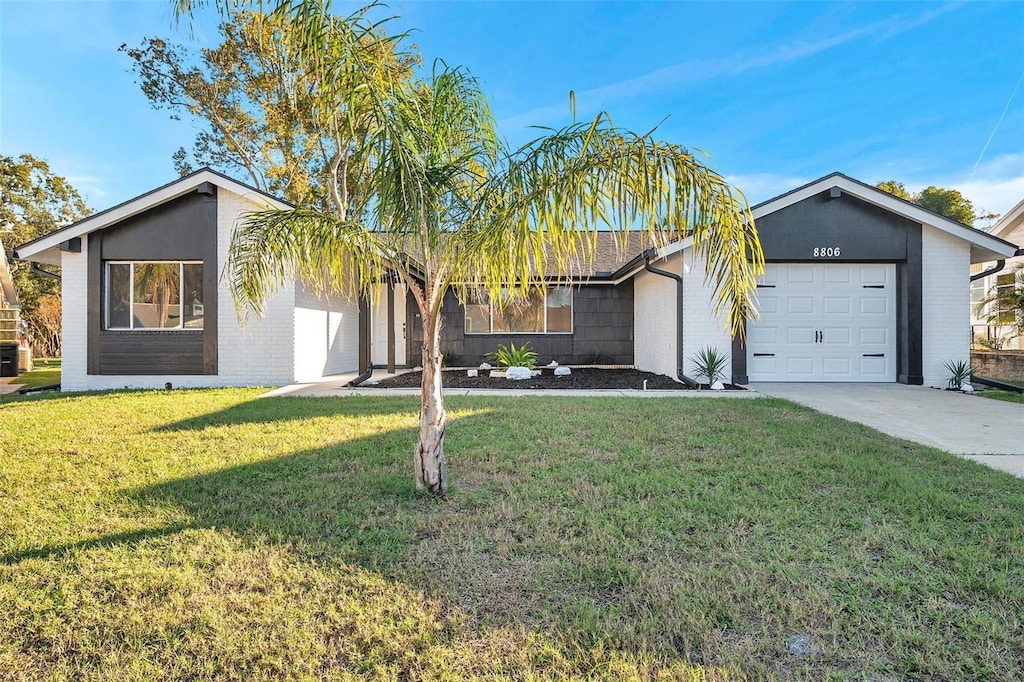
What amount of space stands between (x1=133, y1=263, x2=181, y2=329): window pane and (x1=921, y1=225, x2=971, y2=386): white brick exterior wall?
14896mm

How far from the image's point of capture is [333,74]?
129 inches

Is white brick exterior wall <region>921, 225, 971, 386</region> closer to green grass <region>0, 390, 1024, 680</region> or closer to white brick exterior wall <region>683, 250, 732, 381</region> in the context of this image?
white brick exterior wall <region>683, 250, 732, 381</region>

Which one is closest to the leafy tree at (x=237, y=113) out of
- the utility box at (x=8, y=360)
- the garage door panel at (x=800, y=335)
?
the utility box at (x=8, y=360)

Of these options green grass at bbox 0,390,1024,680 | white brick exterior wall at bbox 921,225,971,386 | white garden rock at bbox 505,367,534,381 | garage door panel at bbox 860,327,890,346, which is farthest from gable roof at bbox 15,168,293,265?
white brick exterior wall at bbox 921,225,971,386

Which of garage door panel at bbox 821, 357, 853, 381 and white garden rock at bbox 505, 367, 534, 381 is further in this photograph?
white garden rock at bbox 505, 367, 534, 381

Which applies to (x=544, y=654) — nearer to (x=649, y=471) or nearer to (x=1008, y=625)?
(x=1008, y=625)

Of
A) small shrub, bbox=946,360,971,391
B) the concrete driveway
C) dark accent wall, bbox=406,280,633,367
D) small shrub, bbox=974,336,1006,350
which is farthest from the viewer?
dark accent wall, bbox=406,280,633,367

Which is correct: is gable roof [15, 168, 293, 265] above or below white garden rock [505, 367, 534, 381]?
above

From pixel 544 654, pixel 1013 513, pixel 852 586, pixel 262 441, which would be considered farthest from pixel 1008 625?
pixel 262 441

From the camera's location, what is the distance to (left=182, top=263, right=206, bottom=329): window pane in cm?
1046

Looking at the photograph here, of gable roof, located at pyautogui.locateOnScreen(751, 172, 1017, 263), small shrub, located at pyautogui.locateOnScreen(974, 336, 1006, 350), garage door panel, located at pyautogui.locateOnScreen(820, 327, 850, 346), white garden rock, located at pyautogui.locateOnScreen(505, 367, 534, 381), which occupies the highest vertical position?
gable roof, located at pyautogui.locateOnScreen(751, 172, 1017, 263)

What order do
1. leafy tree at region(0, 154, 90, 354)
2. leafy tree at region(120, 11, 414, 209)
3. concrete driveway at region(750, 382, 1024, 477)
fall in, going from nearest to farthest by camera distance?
concrete driveway at region(750, 382, 1024, 477), leafy tree at region(120, 11, 414, 209), leafy tree at region(0, 154, 90, 354)

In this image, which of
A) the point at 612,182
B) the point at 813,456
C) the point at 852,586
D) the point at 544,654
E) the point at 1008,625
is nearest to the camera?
the point at 544,654

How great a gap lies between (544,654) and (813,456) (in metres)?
3.78
